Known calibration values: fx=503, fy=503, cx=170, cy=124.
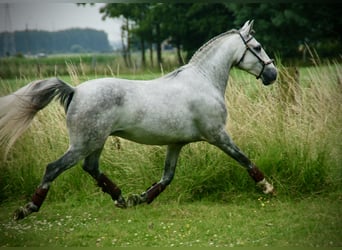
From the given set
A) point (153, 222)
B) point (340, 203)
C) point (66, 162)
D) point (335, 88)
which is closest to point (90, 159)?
point (66, 162)

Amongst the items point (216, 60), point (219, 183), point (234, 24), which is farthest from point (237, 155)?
point (234, 24)

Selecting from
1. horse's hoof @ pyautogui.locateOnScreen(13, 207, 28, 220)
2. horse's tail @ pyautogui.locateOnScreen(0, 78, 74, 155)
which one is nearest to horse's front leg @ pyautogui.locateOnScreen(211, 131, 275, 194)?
horse's tail @ pyautogui.locateOnScreen(0, 78, 74, 155)

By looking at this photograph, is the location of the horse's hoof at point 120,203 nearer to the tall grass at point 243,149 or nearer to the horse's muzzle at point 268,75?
the tall grass at point 243,149

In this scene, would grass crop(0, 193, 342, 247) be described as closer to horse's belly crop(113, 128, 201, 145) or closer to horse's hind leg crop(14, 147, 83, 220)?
horse's hind leg crop(14, 147, 83, 220)

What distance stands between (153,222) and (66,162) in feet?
3.99

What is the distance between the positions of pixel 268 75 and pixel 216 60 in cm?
62

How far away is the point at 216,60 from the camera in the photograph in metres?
5.73

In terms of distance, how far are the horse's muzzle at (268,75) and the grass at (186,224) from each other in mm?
1477

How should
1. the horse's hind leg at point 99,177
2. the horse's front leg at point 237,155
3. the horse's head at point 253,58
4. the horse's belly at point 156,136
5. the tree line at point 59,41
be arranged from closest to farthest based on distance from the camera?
the horse's belly at point 156,136 → the horse's hind leg at point 99,177 → the horse's front leg at point 237,155 → the horse's head at point 253,58 → the tree line at point 59,41

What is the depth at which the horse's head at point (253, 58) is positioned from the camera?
5703 millimetres

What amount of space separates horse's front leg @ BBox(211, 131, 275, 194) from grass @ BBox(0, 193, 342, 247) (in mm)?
317

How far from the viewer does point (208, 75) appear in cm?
569

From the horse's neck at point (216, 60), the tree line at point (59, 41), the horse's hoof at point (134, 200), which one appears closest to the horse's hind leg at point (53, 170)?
the horse's hoof at point (134, 200)

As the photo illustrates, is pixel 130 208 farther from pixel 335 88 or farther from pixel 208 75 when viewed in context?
pixel 335 88
